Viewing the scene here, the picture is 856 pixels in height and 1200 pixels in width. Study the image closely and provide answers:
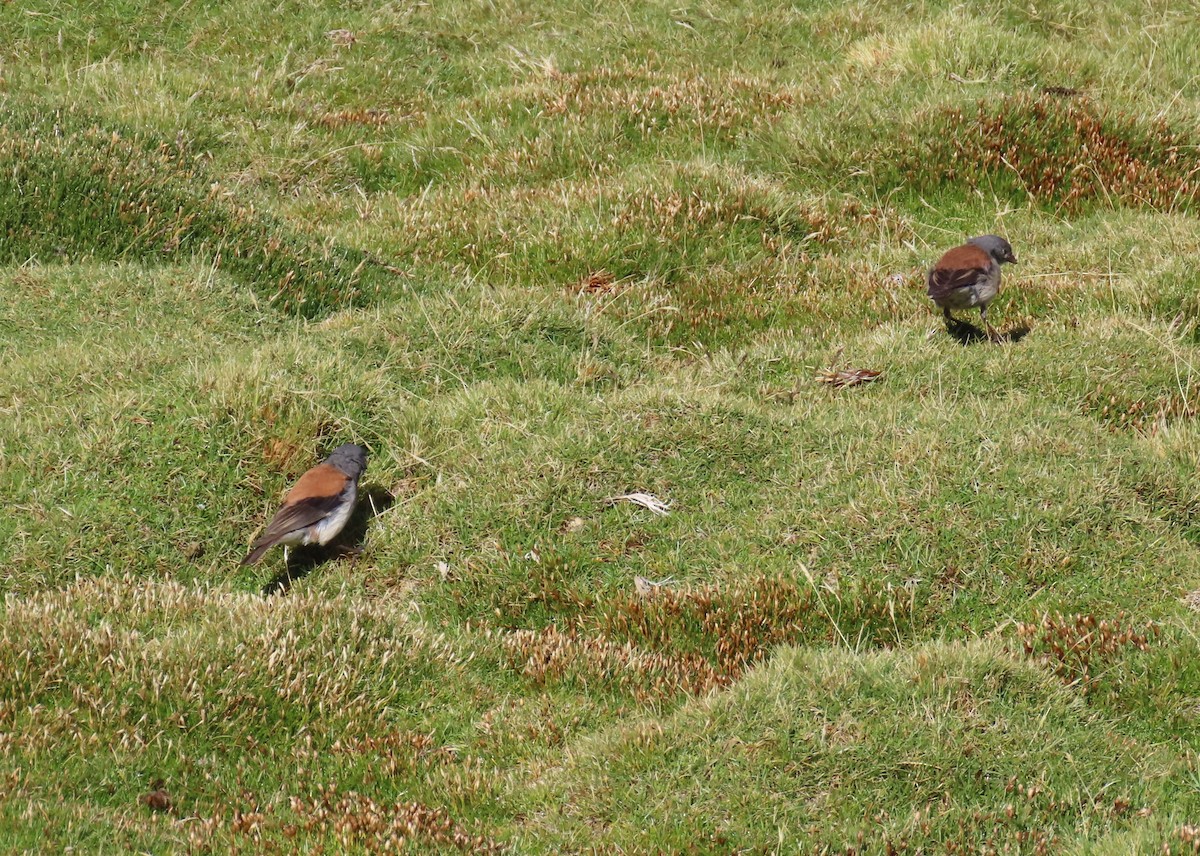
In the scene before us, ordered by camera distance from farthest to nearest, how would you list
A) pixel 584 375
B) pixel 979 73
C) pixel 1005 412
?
pixel 979 73
pixel 584 375
pixel 1005 412

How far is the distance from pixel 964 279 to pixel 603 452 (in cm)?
331

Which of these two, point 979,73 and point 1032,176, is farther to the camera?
point 979,73

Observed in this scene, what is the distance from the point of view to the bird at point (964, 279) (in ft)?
32.7

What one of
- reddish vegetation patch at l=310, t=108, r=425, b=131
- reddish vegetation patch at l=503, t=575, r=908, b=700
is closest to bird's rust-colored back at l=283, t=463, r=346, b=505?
reddish vegetation patch at l=503, t=575, r=908, b=700

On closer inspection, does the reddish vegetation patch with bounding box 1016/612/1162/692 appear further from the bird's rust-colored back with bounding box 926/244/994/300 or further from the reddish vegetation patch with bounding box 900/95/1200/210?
the reddish vegetation patch with bounding box 900/95/1200/210

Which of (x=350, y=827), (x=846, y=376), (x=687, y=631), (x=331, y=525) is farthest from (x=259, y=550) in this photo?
(x=846, y=376)

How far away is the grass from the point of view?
20.9 ft

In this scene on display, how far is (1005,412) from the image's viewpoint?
907 cm

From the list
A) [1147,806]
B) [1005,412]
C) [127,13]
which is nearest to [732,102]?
[1005,412]

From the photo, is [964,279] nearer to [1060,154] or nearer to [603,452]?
[603,452]

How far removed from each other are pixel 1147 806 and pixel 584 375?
17.1ft

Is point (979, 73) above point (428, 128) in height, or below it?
above

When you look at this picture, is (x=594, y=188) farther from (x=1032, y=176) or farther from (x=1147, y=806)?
(x=1147, y=806)

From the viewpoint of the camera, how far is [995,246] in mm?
10781
